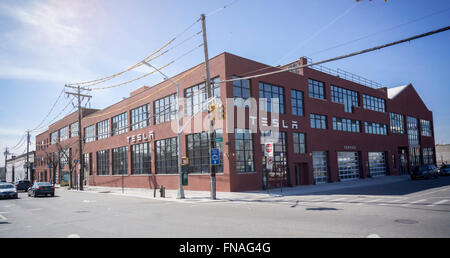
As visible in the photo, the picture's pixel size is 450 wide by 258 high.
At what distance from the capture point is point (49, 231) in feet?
A: 31.4

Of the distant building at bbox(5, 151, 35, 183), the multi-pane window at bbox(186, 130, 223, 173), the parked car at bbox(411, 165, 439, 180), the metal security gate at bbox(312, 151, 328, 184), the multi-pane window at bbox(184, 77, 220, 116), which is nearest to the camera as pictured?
the multi-pane window at bbox(186, 130, 223, 173)

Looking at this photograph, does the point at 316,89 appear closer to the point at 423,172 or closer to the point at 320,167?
the point at 320,167

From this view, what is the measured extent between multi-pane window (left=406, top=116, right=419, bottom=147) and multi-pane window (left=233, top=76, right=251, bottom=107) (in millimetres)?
36984

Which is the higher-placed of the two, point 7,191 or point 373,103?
point 373,103

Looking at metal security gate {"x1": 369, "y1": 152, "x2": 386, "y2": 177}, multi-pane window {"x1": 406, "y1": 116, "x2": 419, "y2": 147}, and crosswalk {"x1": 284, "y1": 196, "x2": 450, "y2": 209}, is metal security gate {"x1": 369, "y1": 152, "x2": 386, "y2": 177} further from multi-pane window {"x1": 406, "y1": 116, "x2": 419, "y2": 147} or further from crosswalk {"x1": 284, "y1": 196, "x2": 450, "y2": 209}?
crosswalk {"x1": 284, "y1": 196, "x2": 450, "y2": 209}

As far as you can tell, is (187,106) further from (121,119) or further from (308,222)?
(308,222)

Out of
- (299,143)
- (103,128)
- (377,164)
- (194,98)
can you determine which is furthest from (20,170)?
(377,164)

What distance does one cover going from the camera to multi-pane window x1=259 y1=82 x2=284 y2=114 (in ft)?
85.7

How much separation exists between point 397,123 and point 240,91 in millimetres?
34257

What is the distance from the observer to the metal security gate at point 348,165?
3422 centimetres

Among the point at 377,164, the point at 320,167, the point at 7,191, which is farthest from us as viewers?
the point at 377,164

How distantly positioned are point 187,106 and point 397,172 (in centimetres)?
3454

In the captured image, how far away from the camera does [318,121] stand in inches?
1264

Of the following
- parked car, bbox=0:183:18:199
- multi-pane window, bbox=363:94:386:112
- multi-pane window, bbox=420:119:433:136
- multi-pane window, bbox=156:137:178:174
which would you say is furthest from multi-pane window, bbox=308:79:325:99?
multi-pane window, bbox=420:119:433:136
